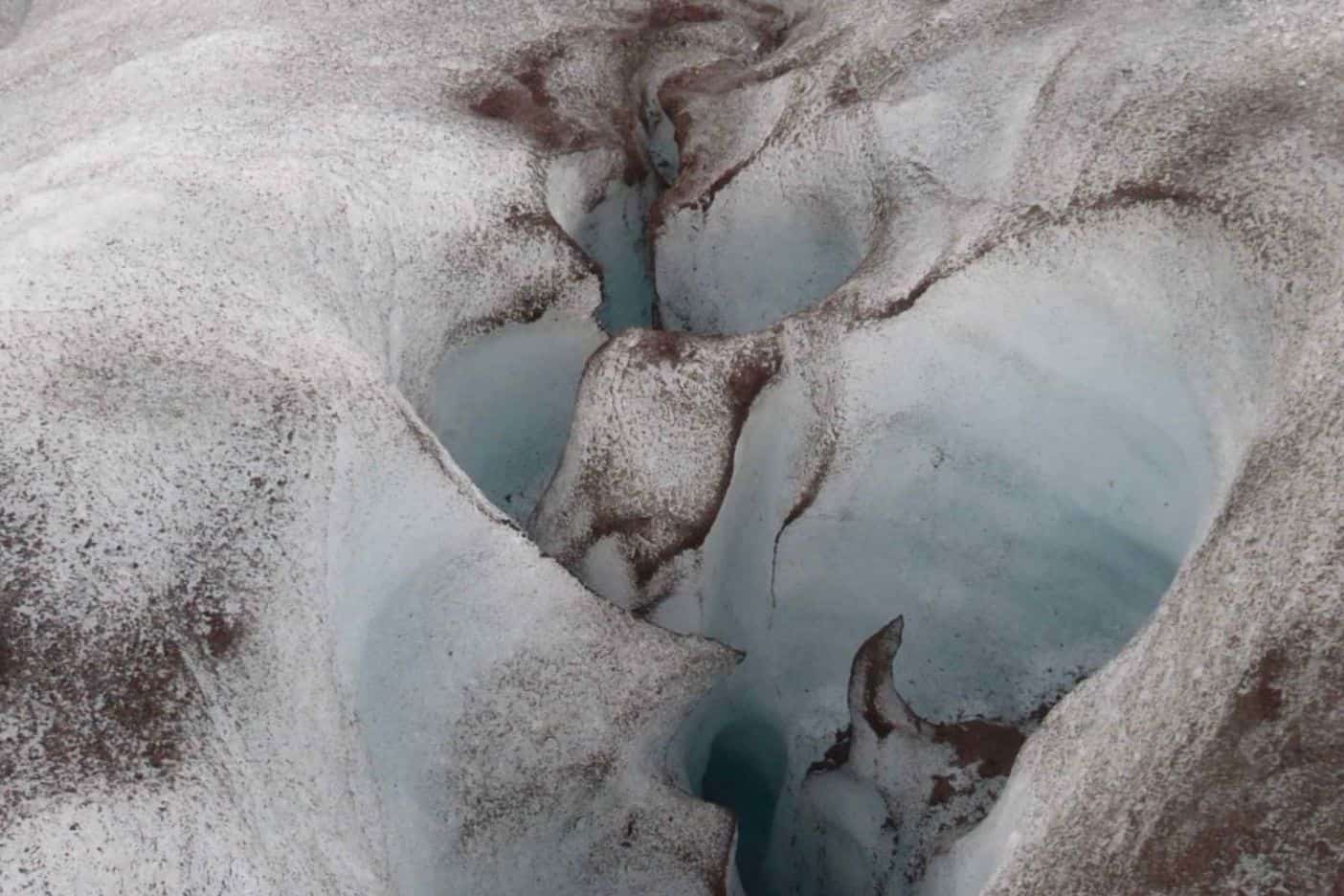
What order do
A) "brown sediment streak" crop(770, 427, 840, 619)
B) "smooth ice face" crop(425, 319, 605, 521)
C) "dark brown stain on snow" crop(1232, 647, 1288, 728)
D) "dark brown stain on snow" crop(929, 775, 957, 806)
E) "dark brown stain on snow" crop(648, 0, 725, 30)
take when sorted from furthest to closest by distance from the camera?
"dark brown stain on snow" crop(648, 0, 725, 30) < "smooth ice face" crop(425, 319, 605, 521) < "brown sediment streak" crop(770, 427, 840, 619) < "dark brown stain on snow" crop(929, 775, 957, 806) < "dark brown stain on snow" crop(1232, 647, 1288, 728)

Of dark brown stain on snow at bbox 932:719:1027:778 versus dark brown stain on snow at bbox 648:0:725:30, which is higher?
dark brown stain on snow at bbox 648:0:725:30

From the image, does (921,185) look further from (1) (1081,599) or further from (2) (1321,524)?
(2) (1321,524)

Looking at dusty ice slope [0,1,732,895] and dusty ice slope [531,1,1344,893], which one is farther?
dusty ice slope [531,1,1344,893]

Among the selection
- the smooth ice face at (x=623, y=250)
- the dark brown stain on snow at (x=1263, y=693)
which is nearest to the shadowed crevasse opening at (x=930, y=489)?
the smooth ice face at (x=623, y=250)

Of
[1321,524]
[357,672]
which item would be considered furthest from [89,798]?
[1321,524]

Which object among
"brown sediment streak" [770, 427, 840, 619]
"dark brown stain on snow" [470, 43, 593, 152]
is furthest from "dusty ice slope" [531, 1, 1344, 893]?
"dark brown stain on snow" [470, 43, 593, 152]

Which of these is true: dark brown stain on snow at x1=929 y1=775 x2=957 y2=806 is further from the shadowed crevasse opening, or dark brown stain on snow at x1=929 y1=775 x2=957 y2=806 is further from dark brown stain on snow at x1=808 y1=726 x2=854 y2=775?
dark brown stain on snow at x1=808 y1=726 x2=854 y2=775

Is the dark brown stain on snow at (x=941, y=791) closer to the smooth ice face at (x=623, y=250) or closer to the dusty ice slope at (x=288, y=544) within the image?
the dusty ice slope at (x=288, y=544)
